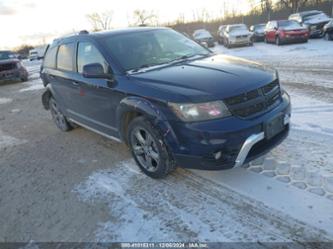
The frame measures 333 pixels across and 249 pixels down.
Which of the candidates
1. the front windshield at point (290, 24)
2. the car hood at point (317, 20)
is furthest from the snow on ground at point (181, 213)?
the car hood at point (317, 20)

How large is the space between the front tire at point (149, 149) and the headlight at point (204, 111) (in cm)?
48

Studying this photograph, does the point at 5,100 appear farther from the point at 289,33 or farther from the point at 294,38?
the point at 294,38

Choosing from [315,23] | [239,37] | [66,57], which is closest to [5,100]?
[66,57]

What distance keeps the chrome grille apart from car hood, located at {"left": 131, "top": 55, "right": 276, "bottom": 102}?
2.0 inches

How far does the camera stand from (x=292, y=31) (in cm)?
1892

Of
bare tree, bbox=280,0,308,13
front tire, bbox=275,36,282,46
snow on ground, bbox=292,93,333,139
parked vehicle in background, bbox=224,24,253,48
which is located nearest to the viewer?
snow on ground, bbox=292,93,333,139

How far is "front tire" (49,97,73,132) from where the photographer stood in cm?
627

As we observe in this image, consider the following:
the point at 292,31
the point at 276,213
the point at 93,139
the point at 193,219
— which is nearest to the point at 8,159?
the point at 93,139

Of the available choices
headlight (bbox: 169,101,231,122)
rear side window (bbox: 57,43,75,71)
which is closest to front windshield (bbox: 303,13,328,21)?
rear side window (bbox: 57,43,75,71)

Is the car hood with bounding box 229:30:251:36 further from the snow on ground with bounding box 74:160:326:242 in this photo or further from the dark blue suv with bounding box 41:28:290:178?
the snow on ground with bounding box 74:160:326:242

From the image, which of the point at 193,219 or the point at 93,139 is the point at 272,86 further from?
the point at 93,139

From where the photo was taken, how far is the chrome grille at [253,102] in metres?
3.20

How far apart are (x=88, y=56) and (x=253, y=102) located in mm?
2552

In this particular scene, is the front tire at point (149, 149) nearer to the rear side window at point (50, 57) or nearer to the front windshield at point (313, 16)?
the rear side window at point (50, 57)
